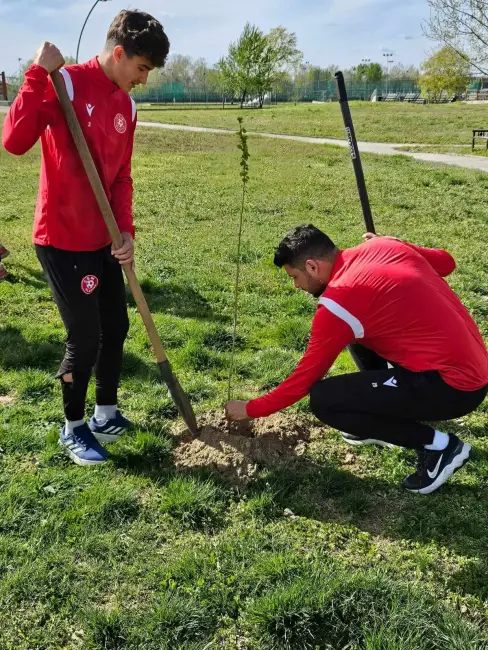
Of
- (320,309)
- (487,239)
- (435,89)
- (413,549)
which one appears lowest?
(413,549)

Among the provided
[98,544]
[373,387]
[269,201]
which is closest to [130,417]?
[98,544]

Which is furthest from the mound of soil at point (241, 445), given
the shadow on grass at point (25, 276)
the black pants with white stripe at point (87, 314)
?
the shadow on grass at point (25, 276)

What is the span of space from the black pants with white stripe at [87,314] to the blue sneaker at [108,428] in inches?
7.4

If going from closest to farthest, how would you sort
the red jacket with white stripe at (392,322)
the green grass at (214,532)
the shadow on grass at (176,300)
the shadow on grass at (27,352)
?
the green grass at (214,532) → the red jacket with white stripe at (392,322) → the shadow on grass at (27,352) → the shadow on grass at (176,300)

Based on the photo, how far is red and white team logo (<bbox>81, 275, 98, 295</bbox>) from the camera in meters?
3.15

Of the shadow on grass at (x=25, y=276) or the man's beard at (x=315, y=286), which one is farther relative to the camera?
the shadow on grass at (x=25, y=276)

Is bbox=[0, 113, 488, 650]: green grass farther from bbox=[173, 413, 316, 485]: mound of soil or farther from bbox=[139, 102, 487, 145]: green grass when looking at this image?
bbox=[139, 102, 487, 145]: green grass

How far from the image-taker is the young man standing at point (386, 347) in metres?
2.91

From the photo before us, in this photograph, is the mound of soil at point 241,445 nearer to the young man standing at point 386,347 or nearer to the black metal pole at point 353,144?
the young man standing at point 386,347

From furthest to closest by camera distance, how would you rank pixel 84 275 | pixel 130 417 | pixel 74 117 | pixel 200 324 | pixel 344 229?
pixel 344 229 → pixel 200 324 → pixel 130 417 → pixel 84 275 → pixel 74 117

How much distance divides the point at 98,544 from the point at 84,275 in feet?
4.53

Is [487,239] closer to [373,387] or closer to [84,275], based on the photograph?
[373,387]

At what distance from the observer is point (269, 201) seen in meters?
12.1

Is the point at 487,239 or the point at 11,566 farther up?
the point at 487,239
